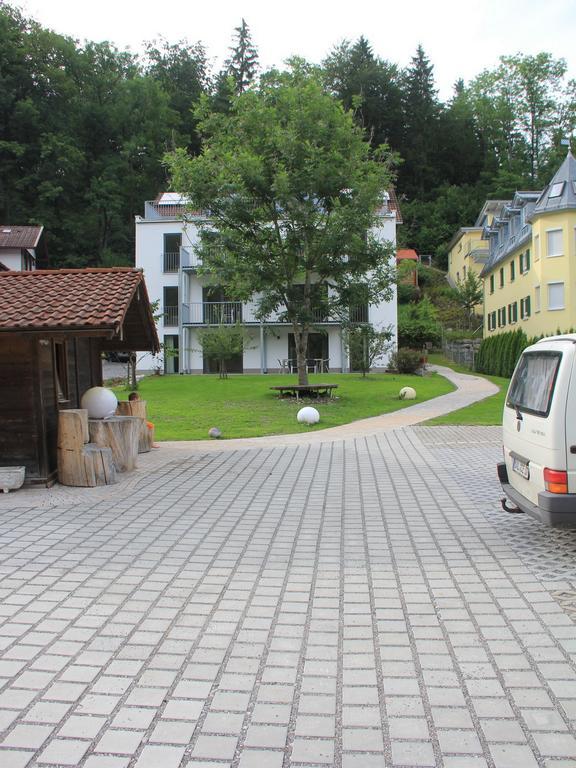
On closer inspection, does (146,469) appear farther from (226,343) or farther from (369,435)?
(226,343)

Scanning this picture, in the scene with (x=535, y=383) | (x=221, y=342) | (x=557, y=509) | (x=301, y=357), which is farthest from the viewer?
(x=221, y=342)

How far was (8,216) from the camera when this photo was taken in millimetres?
52375

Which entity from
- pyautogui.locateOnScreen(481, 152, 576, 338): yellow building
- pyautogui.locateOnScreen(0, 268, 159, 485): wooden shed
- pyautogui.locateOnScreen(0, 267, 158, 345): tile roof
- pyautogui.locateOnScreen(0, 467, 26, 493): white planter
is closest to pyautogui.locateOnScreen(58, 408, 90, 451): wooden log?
pyautogui.locateOnScreen(0, 268, 159, 485): wooden shed

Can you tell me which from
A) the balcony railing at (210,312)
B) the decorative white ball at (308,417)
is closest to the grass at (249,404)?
the decorative white ball at (308,417)

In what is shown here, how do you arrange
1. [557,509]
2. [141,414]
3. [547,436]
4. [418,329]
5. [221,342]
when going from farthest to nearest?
[418,329] < [221,342] < [141,414] < [547,436] < [557,509]

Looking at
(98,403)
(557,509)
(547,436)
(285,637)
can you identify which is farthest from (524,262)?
(285,637)

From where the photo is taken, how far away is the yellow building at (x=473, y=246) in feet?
178

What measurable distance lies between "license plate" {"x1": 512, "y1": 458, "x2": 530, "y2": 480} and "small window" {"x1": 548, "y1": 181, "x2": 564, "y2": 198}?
32.0 meters

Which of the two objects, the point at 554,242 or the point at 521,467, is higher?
the point at 554,242

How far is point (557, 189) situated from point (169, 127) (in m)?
38.7

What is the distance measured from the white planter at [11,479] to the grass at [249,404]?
6367 mm

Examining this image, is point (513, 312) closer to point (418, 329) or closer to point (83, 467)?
point (418, 329)

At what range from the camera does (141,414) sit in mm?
13492

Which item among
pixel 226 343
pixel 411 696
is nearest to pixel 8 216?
pixel 226 343
